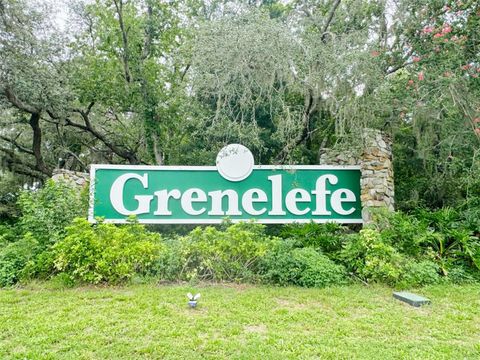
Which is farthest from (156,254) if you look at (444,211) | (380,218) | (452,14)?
(452,14)

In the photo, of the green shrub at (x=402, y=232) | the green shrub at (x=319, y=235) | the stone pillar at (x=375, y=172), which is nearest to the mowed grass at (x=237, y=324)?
the green shrub at (x=402, y=232)

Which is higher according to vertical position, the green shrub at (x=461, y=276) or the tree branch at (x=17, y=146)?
the tree branch at (x=17, y=146)

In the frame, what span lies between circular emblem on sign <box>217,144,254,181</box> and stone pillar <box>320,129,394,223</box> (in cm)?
172

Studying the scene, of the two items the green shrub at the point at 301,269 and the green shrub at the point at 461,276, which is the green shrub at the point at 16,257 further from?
the green shrub at the point at 461,276

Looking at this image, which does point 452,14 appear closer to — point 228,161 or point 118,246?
point 228,161

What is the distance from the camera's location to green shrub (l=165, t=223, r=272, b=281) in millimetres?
4297

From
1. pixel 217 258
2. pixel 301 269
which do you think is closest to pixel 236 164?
pixel 217 258

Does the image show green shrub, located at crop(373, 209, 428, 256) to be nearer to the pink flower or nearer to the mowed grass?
the mowed grass

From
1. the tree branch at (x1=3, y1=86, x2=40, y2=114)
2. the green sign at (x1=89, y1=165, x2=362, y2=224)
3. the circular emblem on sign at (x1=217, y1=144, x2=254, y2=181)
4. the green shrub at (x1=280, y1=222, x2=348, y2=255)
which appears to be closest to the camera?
the green shrub at (x1=280, y1=222, x2=348, y2=255)

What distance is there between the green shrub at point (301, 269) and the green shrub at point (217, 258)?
18cm

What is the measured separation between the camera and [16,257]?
4.27 m

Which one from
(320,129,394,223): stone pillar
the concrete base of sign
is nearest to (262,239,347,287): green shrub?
the concrete base of sign

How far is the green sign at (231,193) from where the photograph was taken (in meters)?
5.83

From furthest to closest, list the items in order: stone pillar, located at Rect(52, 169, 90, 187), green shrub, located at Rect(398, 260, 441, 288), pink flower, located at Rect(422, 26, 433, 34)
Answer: stone pillar, located at Rect(52, 169, 90, 187)
pink flower, located at Rect(422, 26, 433, 34)
green shrub, located at Rect(398, 260, 441, 288)
